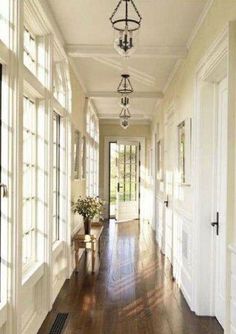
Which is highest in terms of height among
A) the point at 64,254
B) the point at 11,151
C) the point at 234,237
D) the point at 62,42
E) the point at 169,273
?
the point at 62,42

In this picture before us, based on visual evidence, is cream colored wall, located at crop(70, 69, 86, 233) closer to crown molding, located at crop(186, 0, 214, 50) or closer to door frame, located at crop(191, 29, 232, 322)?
crown molding, located at crop(186, 0, 214, 50)

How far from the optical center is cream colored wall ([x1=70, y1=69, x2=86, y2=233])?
5.90m

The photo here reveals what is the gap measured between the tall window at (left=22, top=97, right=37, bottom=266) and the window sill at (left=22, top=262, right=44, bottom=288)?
73mm

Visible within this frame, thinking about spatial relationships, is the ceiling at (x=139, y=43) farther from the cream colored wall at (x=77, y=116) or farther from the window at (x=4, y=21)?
the window at (x=4, y=21)

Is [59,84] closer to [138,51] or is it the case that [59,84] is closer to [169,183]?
[138,51]

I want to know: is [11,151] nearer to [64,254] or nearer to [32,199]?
[32,199]

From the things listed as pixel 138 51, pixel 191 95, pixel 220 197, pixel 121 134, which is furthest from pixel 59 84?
pixel 121 134

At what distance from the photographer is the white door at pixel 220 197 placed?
145 inches

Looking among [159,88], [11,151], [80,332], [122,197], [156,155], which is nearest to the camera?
[11,151]

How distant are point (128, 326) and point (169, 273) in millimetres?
2150

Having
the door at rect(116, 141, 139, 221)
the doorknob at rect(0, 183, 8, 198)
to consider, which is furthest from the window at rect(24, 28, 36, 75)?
the door at rect(116, 141, 139, 221)

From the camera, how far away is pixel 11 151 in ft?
8.67

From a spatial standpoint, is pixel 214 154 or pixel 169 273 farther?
pixel 169 273

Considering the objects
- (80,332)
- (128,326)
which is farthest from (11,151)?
(128,326)
